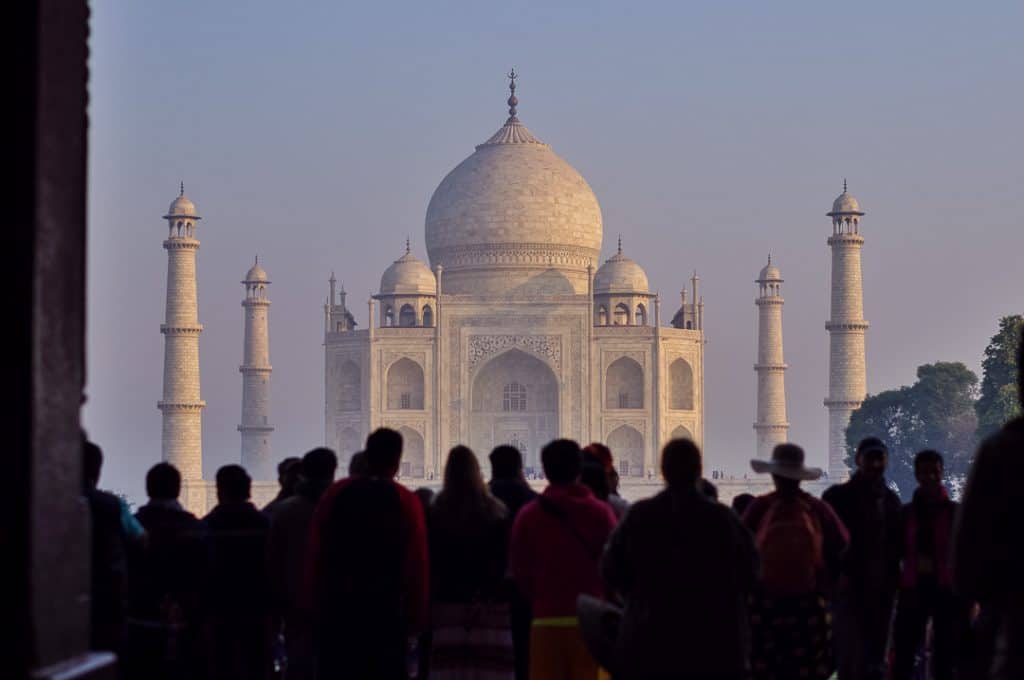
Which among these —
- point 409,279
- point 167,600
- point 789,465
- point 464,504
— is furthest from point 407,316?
point 789,465

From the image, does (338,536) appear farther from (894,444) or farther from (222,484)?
(894,444)

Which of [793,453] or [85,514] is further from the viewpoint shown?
[793,453]

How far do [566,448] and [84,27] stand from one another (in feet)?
8.15

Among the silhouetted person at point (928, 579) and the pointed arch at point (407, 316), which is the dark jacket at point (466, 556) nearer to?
the silhouetted person at point (928, 579)

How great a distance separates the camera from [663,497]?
4.72m

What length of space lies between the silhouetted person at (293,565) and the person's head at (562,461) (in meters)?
0.99

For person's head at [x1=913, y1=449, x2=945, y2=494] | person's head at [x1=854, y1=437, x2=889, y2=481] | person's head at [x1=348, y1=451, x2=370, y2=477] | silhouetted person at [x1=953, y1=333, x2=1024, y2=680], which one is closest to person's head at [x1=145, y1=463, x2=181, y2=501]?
person's head at [x1=348, y1=451, x2=370, y2=477]

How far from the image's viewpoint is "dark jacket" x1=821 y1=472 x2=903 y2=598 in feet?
21.4

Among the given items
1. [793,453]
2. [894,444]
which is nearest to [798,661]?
[793,453]

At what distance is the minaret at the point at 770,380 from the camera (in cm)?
4056

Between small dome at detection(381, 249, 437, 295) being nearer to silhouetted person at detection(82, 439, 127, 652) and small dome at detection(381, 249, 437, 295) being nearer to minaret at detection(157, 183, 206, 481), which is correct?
minaret at detection(157, 183, 206, 481)

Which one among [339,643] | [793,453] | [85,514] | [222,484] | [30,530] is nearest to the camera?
[30,530]

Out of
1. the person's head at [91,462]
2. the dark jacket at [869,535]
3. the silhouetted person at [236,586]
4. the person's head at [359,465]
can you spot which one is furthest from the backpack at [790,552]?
the person's head at [91,462]

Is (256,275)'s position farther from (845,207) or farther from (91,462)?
(91,462)
